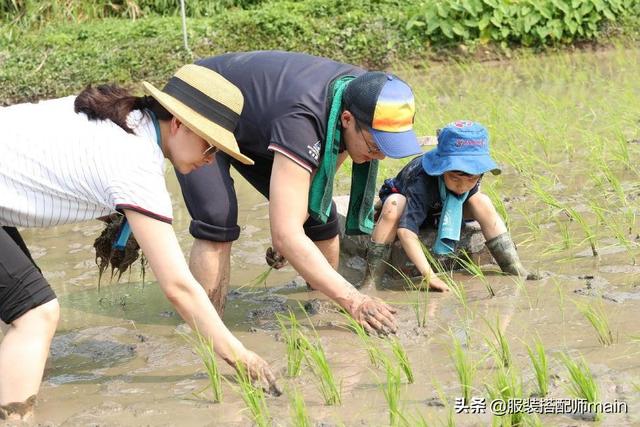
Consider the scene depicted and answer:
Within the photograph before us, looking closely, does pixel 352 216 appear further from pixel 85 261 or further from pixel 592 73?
pixel 592 73

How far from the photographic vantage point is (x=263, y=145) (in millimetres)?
3715

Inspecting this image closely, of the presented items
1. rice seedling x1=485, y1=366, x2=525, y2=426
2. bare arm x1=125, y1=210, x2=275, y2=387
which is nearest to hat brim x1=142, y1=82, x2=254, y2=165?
bare arm x1=125, y1=210, x2=275, y2=387

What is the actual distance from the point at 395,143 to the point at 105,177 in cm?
103

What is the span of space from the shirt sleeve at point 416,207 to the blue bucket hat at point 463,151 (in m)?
0.14

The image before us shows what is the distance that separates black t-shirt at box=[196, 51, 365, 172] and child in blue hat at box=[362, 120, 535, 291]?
2.00ft

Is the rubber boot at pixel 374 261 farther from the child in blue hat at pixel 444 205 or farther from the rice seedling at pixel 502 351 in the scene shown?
the rice seedling at pixel 502 351

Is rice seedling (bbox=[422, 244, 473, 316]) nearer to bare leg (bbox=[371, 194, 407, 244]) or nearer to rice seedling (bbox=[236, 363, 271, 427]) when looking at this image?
bare leg (bbox=[371, 194, 407, 244])

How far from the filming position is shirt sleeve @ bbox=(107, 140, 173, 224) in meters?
2.86

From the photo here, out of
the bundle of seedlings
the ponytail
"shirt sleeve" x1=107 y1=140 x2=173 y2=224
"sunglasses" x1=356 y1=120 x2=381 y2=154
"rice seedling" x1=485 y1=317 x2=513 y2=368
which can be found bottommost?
the bundle of seedlings

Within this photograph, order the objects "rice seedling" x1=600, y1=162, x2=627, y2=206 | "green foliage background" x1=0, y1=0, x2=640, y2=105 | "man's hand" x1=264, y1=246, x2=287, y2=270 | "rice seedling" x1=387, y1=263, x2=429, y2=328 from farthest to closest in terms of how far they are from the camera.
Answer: "green foliage background" x1=0, y1=0, x2=640, y2=105, "rice seedling" x1=600, y1=162, x2=627, y2=206, "man's hand" x1=264, y1=246, x2=287, y2=270, "rice seedling" x1=387, y1=263, x2=429, y2=328

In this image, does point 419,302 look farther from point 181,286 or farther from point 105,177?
point 105,177

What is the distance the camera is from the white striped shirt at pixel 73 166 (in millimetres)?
2883

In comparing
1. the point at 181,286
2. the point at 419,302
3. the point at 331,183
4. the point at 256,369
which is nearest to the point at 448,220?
the point at 419,302

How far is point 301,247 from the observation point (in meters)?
3.43
